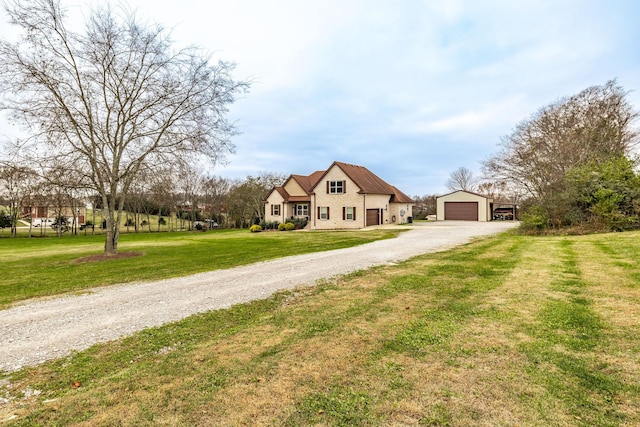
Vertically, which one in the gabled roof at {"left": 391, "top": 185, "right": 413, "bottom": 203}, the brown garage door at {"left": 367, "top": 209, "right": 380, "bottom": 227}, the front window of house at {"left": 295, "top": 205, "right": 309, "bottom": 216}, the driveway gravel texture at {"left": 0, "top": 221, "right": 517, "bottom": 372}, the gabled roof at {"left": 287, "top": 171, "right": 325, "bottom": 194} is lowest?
the driveway gravel texture at {"left": 0, "top": 221, "right": 517, "bottom": 372}

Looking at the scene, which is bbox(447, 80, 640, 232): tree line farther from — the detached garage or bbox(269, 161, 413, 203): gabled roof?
bbox(269, 161, 413, 203): gabled roof

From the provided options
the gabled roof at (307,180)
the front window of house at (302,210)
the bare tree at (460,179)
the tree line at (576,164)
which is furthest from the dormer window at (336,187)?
the bare tree at (460,179)

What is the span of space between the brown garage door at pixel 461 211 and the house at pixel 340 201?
5.63m

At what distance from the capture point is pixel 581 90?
26.3 metres

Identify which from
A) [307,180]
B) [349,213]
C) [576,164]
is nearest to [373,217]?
[349,213]

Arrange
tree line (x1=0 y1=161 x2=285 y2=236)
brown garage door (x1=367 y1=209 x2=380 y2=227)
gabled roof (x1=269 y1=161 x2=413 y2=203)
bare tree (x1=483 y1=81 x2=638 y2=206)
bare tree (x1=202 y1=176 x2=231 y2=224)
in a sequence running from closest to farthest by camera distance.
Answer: bare tree (x1=483 y1=81 x2=638 y2=206), gabled roof (x1=269 y1=161 x2=413 y2=203), brown garage door (x1=367 y1=209 x2=380 y2=227), tree line (x1=0 y1=161 x2=285 y2=236), bare tree (x1=202 y1=176 x2=231 y2=224)

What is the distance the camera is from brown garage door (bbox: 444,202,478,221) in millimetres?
39125

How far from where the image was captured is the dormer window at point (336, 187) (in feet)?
106

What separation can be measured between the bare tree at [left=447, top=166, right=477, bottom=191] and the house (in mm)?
30225

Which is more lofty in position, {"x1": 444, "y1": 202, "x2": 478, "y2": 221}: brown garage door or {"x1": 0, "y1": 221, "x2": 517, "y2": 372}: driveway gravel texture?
{"x1": 444, "y1": 202, "x2": 478, "y2": 221}: brown garage door

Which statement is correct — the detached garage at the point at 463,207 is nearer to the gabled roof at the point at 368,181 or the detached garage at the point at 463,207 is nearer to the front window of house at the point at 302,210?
the gabled roof at the point at 368,181

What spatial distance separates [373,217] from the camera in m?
33.6

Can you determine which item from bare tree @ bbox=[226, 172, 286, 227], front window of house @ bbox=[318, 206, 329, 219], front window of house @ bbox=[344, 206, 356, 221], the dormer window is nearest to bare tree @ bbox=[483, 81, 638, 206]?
front window of house @ bbox=[344, 206, 356, 221]

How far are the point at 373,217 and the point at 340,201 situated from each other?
3.72m
